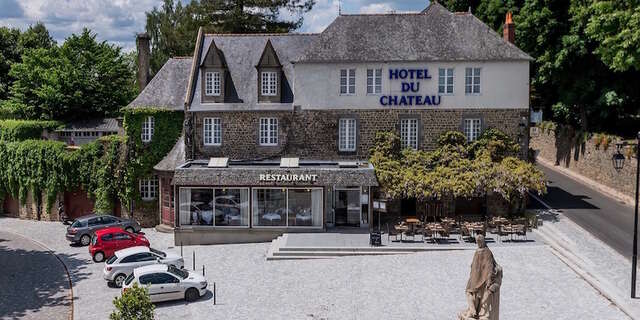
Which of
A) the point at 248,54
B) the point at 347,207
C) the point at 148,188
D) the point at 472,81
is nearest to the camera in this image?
the point at 347,207

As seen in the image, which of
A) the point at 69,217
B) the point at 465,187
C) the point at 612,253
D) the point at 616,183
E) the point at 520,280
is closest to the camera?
the point at 520,280

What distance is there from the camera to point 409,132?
123ft

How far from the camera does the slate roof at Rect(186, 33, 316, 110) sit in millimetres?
38719

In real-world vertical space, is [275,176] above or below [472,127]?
below

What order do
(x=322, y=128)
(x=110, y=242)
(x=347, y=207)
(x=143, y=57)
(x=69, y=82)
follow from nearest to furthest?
(x=110, y=242)
(x=347, y=207)
(x=322, y=128)
(x=143, y=57)
(x=69, y=82)

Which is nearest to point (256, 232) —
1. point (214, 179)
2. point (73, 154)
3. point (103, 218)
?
point (214, 179)

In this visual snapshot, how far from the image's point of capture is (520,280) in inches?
1049

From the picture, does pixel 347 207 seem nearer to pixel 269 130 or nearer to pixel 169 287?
pixel 269 130

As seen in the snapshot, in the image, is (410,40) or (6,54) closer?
(410,40)

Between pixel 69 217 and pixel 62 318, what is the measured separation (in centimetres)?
2030

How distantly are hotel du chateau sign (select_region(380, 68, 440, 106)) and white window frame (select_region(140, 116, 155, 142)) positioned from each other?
13.5m

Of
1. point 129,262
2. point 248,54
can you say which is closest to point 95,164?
point 248,54

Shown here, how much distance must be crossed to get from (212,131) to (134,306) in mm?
19495

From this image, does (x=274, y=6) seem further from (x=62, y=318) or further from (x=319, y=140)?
(x=62, y=318)
